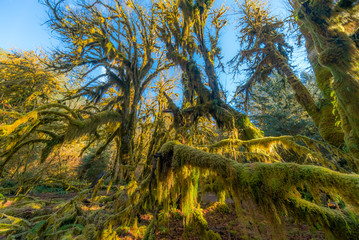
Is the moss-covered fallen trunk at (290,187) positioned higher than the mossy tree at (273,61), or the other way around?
the mossy tree at (273,61)

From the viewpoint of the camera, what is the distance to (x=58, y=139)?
12.6ft

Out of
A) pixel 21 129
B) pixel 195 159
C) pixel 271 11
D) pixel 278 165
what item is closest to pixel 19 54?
pixel 21 129

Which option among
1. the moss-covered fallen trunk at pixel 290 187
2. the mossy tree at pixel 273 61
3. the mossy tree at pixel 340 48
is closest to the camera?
the moss-covered fallen trunk at pixel 290 187

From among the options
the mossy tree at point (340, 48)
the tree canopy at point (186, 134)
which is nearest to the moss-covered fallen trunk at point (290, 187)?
the tree canopy at point (186, 134)

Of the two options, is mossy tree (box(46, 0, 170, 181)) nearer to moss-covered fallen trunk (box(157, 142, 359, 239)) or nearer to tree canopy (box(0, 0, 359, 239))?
tree canopy (box(0, 0, 359, 239))

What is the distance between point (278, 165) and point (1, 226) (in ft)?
17.1

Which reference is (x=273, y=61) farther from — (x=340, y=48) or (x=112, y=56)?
(x=112, y=56)

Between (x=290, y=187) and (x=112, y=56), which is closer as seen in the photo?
(x=290, y=187)

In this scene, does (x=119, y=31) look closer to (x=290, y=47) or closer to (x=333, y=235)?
(x=290, y=47)

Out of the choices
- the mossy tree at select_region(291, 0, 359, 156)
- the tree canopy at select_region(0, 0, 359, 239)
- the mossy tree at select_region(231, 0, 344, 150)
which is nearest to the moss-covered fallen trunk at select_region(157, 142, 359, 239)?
the tree canopy at select_region(0, 0, 359, 239)

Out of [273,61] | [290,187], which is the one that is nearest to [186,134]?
[290,187]

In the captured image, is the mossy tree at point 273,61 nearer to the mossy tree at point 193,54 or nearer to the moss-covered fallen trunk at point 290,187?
the mossy tree at point 193,54

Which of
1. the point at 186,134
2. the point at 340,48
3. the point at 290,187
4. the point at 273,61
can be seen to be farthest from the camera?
the point at 273,61

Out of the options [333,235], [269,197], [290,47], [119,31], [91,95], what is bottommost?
[333,235]
